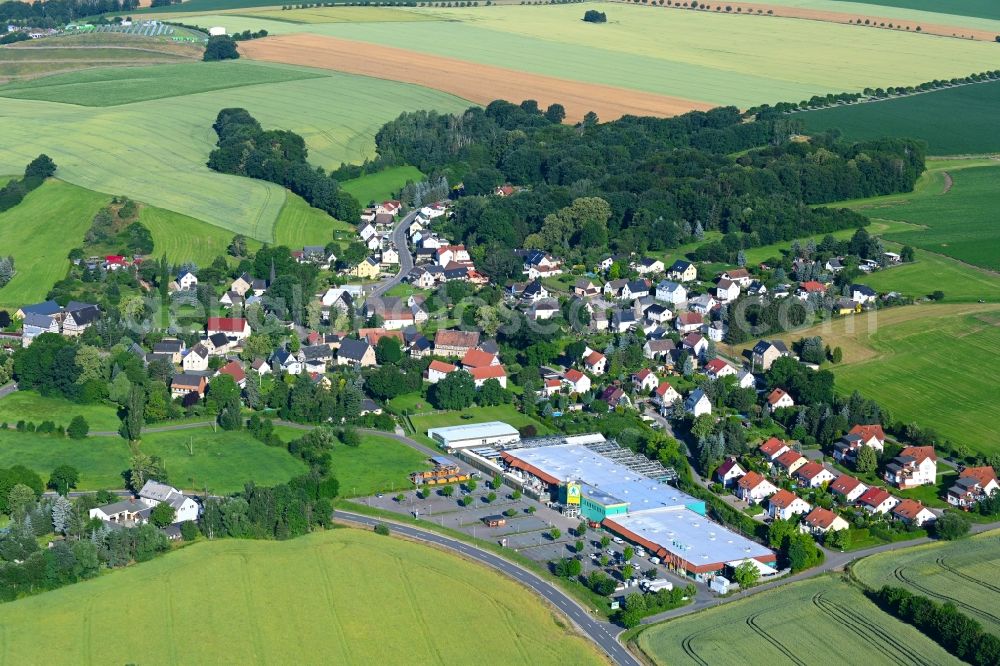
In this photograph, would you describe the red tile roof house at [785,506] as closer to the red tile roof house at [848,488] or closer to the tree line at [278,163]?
the red tile roof house at [848,488]

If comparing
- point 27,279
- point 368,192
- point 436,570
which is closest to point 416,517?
point 436,570

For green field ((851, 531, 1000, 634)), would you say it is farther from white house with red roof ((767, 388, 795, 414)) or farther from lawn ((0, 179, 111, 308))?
lawn ((0, 179, 111, 308))

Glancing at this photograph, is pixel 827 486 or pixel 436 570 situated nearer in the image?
pixel 436 570

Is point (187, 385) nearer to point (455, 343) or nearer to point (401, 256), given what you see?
point (455, 343)

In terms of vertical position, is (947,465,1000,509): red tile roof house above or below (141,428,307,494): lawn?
above

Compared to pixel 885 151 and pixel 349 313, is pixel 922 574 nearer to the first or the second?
pixel 349 313

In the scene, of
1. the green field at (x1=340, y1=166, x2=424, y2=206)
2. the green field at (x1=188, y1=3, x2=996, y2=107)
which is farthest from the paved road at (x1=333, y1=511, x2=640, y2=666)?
the green field at (x1=188, y1=3, x2=996, y2=107)
